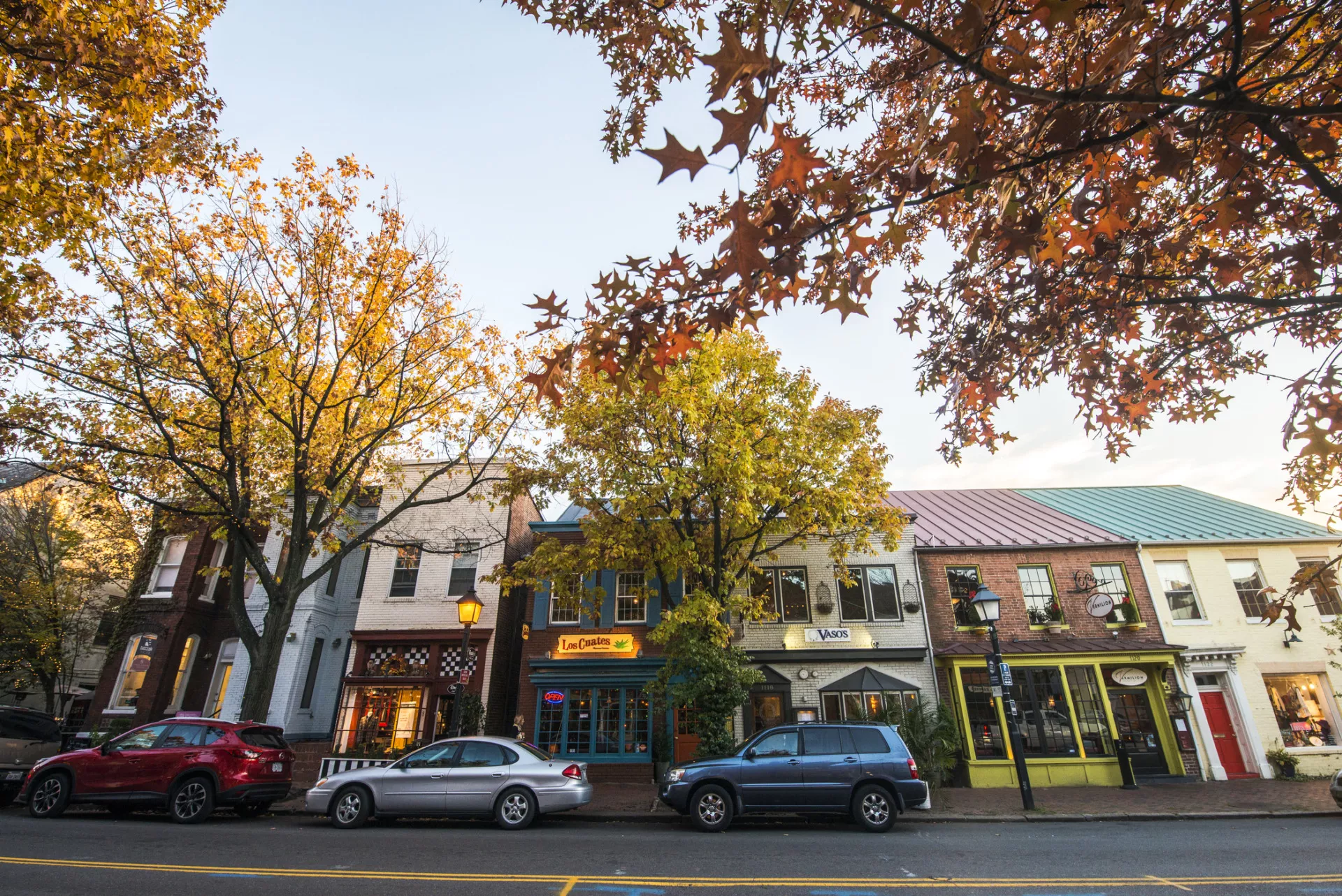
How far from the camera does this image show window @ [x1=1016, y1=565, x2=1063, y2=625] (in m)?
18.9

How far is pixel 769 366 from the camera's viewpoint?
15742mm

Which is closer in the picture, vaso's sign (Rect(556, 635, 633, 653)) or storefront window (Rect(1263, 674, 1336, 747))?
storefront window (Rect(1263, 674, 1336, 747))

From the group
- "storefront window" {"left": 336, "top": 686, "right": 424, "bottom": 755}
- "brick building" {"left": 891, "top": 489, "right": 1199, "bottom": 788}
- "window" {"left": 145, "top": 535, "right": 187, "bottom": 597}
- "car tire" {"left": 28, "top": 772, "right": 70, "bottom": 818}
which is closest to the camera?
"car tire" {"left": 28, "top": 772, "right": 70, "bottom": 818}

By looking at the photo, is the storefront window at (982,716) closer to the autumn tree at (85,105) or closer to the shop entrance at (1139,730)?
the shop entrance at (1139,730)

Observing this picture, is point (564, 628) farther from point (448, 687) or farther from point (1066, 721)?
point (1066, 721)

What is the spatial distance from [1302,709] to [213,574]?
1338 inches

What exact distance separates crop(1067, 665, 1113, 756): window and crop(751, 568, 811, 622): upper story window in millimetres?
7441

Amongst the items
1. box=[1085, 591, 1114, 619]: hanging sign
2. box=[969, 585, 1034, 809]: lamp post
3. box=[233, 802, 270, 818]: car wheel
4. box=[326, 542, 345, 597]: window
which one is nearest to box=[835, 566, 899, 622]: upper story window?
box=[969, 585, 1034, 809]: lamp post

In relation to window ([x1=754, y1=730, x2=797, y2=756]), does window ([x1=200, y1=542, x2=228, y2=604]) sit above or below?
above

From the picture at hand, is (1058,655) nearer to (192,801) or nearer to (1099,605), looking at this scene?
(1099,605)

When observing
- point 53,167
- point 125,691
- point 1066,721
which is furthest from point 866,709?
point 125,691

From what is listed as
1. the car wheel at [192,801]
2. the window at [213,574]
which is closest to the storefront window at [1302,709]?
the car wheel at [192,801]

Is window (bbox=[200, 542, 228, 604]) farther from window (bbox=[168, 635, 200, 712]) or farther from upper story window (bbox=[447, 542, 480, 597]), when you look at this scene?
upper story window (bbox=[447, 542, 480, 597])

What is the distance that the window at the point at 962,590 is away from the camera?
18984 mm
